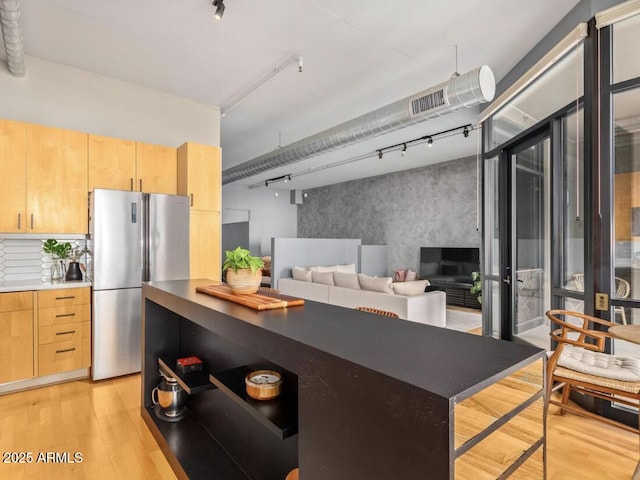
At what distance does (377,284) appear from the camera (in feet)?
Result: 16.9

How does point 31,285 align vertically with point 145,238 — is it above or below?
below

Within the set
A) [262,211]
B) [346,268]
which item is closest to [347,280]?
[346,268]

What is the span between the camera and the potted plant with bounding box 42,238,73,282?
11.5 feet

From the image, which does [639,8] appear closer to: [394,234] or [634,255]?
[634,255]

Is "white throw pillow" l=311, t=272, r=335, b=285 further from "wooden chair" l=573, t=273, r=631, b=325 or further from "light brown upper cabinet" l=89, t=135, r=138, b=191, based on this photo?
"wooden chair" l=573, t=273, r=631, b=325

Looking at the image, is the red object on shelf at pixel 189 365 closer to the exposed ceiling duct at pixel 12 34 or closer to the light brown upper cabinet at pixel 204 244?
the light brown upper cabinet at pixel 204 244

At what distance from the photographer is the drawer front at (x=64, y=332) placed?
10.4ft

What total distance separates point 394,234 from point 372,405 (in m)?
8.64

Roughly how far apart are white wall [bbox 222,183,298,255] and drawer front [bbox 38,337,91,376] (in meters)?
7.34

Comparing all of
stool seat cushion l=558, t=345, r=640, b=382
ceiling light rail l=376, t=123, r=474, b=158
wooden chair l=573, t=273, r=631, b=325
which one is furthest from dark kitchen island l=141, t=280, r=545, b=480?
ceiling light rail l=376, t=123, r=474, b=158

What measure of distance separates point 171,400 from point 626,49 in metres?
3.92

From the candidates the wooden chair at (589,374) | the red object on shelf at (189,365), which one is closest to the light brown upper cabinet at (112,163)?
the red object on shelf at (189,365)

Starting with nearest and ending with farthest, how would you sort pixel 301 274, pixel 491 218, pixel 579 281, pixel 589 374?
pixel 589 374, pixel 579 281, pixel 491 218, pixel 301 274

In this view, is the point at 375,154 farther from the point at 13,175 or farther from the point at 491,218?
the point at 13,175
